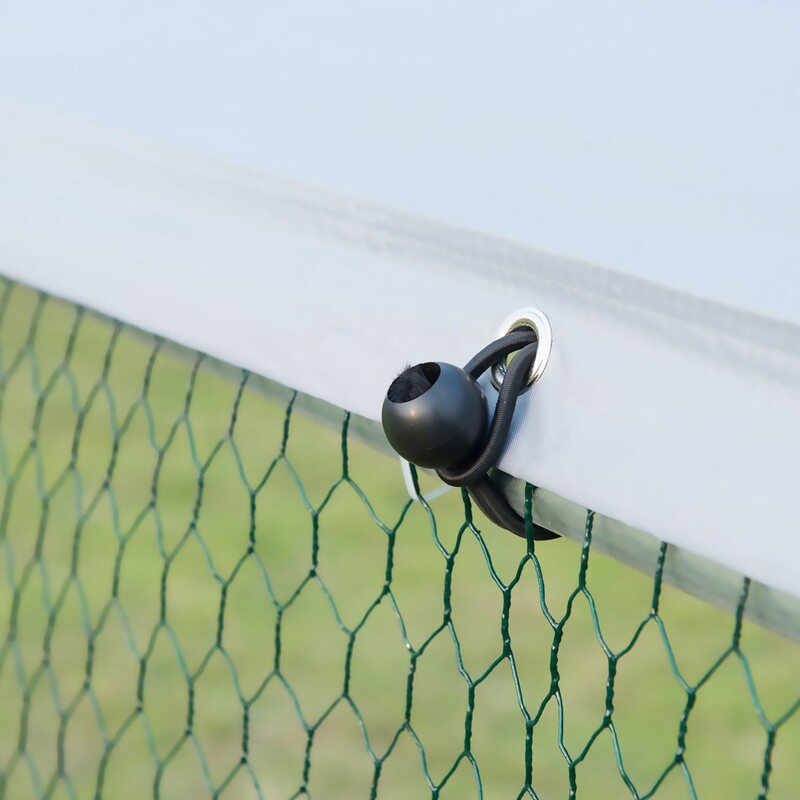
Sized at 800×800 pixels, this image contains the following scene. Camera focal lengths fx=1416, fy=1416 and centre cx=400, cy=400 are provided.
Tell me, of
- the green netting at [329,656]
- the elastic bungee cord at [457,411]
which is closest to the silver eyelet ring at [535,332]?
the elastic bungee cord at [457,411]

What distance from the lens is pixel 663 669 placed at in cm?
355

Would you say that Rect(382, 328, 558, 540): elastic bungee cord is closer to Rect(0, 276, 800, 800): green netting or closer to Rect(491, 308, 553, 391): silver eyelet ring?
Rect(491, 308, 553, 391): silver eyelet ring

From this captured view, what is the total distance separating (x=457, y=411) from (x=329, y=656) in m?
2.74

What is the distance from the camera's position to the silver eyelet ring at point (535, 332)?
3.07 ft

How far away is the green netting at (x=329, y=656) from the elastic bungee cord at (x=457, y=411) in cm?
167

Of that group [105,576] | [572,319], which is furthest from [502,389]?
[105,576]

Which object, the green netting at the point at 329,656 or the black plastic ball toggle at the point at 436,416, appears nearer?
the black plastic ball toggle at the point at 436,416

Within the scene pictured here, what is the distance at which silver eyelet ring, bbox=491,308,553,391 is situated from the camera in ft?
3.07

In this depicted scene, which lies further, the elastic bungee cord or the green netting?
the green netting

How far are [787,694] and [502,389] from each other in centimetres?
277

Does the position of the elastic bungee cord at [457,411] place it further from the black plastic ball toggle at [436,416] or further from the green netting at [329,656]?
the green netting at [329,656]

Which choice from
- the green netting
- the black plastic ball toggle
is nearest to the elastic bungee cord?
the black plastic ball toggle

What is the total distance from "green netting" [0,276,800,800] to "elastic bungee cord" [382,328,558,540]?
167 cm

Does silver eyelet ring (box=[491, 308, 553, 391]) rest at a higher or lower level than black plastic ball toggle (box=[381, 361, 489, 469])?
higher
